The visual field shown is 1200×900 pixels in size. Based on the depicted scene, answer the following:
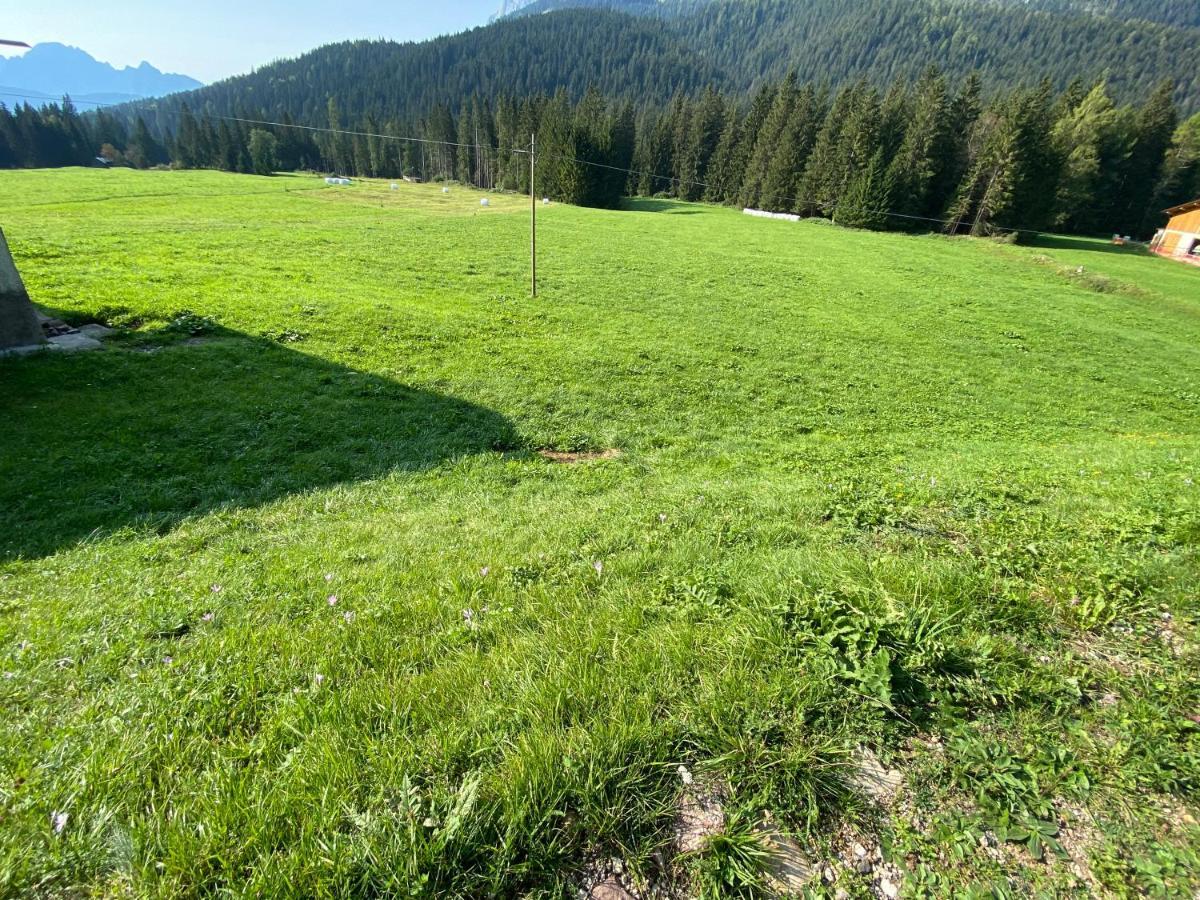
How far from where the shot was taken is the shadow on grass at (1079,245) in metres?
53.0

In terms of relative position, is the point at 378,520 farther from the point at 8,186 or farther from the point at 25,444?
the point at 8,186

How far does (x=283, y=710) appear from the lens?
3.00 metres

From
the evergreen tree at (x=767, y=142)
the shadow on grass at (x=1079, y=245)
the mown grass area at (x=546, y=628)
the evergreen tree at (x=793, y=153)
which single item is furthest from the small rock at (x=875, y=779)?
the evergreen tree at (x=767, y=142)

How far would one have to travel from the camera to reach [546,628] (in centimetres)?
371

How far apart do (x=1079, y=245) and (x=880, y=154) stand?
23003mm

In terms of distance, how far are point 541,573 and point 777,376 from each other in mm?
12906

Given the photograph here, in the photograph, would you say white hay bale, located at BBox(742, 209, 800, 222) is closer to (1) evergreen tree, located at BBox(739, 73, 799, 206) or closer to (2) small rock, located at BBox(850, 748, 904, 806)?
(1) evergreen tree, located at BBox(739, 73, 799, 206)

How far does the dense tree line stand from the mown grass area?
39.9 m

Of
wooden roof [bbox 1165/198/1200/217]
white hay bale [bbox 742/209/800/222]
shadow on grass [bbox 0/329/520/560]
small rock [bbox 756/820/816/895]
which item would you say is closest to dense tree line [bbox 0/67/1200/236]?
white hay bale [bbox 742/209/800/222]


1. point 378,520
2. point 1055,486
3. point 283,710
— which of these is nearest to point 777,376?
point 1055,486

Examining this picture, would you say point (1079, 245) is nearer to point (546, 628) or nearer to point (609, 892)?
point (546, 628)

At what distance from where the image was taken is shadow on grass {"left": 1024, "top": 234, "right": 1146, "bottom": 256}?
53.0 metres

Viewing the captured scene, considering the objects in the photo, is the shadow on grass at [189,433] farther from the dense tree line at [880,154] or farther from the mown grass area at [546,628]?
the dense tree line at [880,154]

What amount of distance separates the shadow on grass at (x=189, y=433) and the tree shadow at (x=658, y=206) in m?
65.5
